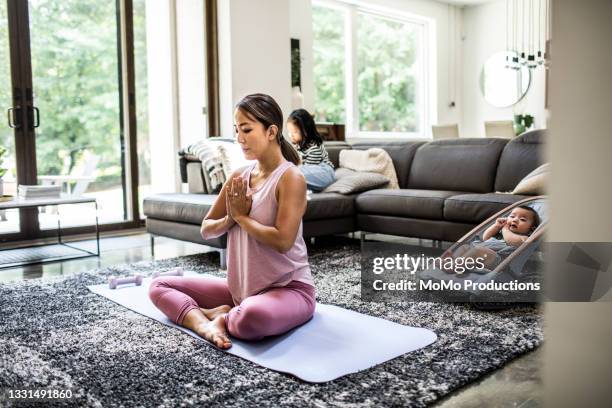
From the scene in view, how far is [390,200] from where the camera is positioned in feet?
13.1

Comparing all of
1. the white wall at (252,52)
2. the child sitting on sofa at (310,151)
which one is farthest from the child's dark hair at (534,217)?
the white wall at (252,52)

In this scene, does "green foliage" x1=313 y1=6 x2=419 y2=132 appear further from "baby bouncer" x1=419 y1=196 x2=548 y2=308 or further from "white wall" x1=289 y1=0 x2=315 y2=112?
"baby bouncer" x1=419 y1=196 x2=548 y2=308

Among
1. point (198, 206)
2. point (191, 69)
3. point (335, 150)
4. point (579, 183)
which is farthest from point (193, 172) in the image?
point (579, 183)

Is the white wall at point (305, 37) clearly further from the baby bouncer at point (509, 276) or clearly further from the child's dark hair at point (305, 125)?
the baby bouncer at point (509, 276)

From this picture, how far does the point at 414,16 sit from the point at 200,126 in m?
4.26

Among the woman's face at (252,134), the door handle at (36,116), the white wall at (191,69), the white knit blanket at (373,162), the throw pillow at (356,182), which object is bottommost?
the throw pillow at (356,182)

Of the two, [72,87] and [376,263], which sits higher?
[72,87]

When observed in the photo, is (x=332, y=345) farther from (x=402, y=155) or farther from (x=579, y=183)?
(x=402, y=155)

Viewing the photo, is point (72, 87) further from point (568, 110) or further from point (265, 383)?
point (568, 110)

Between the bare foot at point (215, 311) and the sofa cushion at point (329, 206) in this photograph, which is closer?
the bare foot at point (215, 311)

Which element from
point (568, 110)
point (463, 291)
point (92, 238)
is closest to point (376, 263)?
point (463, 291)

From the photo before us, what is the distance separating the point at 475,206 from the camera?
3475 mm

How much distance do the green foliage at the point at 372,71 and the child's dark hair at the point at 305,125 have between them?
9.48 feet

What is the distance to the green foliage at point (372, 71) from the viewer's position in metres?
7.26
